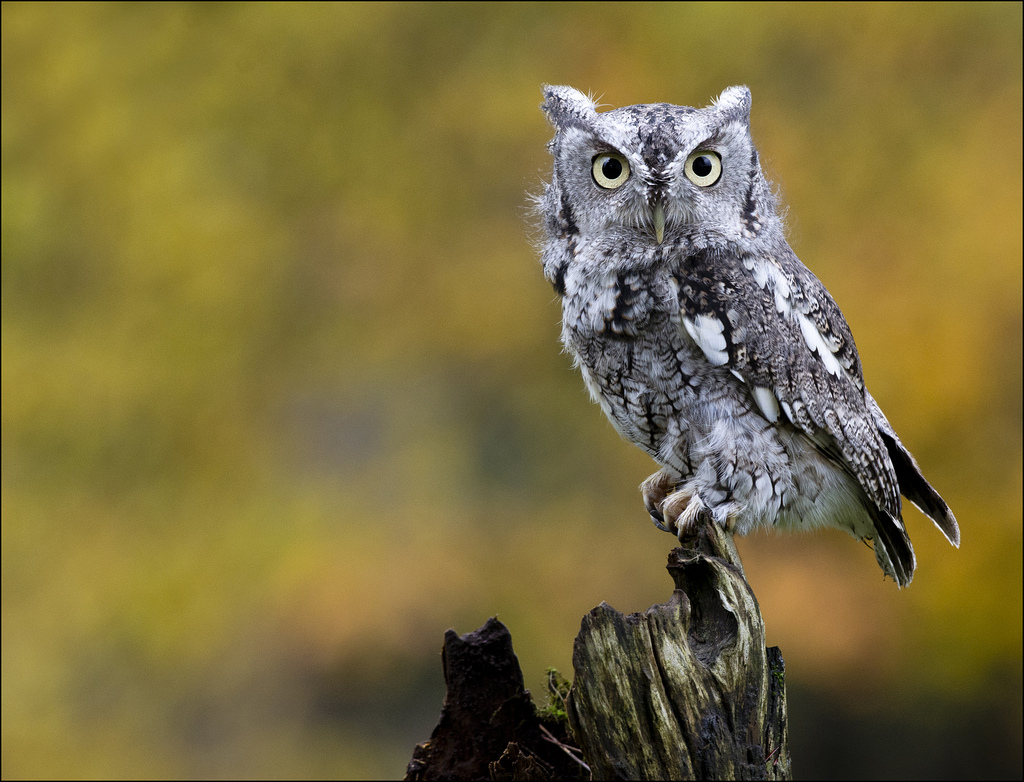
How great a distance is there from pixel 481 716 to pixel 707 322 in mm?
864

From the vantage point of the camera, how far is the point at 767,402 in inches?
68.2

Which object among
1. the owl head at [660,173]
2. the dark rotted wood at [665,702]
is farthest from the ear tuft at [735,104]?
the dark rotted wood at [665,702]

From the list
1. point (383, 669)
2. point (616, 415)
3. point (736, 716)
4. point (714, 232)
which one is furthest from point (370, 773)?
point (714, 232)

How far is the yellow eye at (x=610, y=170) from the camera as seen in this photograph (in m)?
1.73

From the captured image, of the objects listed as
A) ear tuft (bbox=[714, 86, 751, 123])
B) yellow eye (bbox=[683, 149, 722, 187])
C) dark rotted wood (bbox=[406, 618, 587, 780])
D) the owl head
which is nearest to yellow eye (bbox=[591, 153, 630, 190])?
the owl head

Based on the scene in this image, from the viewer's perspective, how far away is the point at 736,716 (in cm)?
140

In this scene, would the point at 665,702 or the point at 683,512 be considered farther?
the point at 683,512

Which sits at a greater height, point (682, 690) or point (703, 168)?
point (703, 168)

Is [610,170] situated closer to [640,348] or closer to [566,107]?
[566,107]

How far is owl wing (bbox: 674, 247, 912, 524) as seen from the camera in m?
1.70

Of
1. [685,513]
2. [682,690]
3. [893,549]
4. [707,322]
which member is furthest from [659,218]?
[893,549]

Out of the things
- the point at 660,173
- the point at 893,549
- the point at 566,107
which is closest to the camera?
the point at 660,173

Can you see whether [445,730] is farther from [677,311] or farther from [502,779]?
[677,311]

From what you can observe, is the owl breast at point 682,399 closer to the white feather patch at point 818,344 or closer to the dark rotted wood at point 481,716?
the white feather patch at point 818,344
